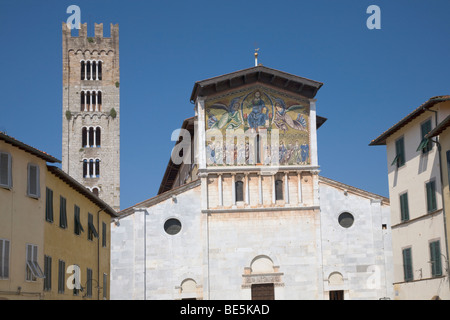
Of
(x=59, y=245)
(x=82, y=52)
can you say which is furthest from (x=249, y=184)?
(x=82, y=52)

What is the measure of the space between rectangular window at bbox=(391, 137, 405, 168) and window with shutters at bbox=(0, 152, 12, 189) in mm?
16025

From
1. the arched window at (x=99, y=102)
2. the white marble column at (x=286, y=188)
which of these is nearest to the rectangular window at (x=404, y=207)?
the white marble column at (x=286, y=188)

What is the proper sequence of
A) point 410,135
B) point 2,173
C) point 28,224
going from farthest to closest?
point 410,135
point 28,224
point 2,173

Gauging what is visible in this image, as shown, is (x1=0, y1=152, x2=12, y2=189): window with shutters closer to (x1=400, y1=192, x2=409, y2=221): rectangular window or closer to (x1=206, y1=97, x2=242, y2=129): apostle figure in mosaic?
(x1=400, y1=192, x2=409, y2=221): rectangular window

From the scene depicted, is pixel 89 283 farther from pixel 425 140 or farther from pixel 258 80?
pixel 258 80

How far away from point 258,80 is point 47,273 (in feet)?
71.8

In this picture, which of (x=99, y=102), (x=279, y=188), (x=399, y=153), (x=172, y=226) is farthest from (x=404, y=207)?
(x=99, y=102)

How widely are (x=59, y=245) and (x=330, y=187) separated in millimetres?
20047

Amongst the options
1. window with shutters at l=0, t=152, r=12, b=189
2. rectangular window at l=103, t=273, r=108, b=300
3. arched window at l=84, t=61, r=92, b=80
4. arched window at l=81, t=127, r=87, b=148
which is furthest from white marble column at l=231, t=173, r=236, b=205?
arched window at l=84, t=61, r=92, b=80

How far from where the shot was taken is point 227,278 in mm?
41906

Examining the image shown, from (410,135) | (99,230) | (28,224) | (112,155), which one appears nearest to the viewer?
(28,224)

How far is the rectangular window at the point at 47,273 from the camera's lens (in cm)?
2522

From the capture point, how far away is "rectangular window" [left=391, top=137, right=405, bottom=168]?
31172 millimetres
